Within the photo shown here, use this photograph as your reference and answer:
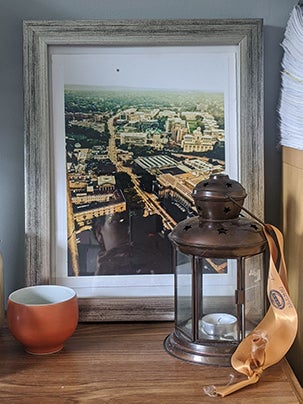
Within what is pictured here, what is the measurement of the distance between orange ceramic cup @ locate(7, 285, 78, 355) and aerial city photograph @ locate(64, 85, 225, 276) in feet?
0.52

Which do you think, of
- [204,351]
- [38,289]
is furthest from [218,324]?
[38,289]

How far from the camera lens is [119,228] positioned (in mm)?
1129

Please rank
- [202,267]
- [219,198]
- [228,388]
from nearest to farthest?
[228,388]
[219,198]
[202,267]

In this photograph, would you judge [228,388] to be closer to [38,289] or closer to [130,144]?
[38,289]

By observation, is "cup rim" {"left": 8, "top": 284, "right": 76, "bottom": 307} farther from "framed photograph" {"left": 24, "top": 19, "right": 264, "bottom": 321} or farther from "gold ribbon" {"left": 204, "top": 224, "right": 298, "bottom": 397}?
"gold ribbon" {"left": 204, "top": 224, "right": 298, "bottom": 397}

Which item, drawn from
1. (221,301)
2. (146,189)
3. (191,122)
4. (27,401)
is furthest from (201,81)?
(27,401)

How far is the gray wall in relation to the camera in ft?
3.69

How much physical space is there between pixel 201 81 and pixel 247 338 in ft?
1.53

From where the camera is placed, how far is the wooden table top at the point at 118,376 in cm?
85

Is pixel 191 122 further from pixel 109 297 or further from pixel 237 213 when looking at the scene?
pixel 109 297

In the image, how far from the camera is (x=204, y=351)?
3.16 feet

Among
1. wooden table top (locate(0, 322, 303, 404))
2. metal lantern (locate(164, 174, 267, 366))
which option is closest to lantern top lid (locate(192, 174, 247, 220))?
metal lantern (locate(164, 174, 267, 366))

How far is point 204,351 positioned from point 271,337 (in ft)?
0.35

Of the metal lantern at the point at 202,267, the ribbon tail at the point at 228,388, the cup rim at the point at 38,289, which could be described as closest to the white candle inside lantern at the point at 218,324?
the metal lantern at the point at 202,267
